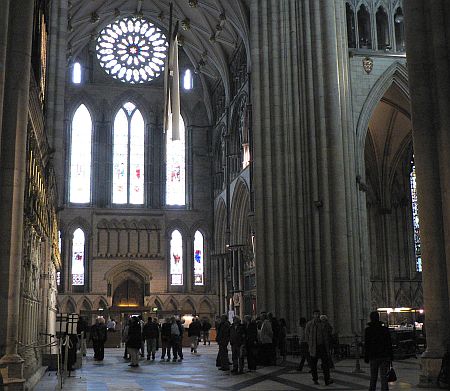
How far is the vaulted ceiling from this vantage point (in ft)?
127

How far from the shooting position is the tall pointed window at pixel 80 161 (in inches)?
1683

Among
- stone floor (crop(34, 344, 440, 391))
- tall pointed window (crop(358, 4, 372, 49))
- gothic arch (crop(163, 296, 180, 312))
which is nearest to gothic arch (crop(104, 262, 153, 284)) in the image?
gothic arch (crop(163, 296, 180, 312))

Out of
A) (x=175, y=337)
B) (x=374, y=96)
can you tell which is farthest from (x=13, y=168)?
(x=374, y=96)

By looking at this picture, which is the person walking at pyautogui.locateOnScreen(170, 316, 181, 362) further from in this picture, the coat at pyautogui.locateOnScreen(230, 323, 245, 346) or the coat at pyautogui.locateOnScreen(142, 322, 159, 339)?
the coat at pyautogui.locateOnScreen(230, 323, 245, 346)

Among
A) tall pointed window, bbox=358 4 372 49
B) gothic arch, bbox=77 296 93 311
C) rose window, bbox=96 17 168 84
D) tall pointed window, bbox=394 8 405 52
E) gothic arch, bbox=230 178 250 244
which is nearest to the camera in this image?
tall pointed window, bbox=358 4 372 49

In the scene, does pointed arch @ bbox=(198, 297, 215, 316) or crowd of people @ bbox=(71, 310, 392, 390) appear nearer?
crowd of people @ bbox=(71, 310, 392, 390)

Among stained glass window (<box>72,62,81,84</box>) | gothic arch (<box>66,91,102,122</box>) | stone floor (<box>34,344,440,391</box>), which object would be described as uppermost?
stained glass window (<box>72,62,81,84</box>)

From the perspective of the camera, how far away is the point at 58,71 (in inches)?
829

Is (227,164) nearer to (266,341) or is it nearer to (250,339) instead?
(266,341)

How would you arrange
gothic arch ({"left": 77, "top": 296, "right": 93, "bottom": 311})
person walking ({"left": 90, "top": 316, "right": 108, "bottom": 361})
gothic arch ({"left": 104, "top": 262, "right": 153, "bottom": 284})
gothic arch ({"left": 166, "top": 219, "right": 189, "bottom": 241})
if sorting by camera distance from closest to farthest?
person walking ({"left": 90, "top": 316, "right": 108, "bottom": 361})
gothic arch ({"left": 77, "top": 296, "right": 93, "bottom": 311})
gothic arch ({"left": 104, "top": 262, "right": 153, "bottom": 284})
gothic arch ({"left": 166, "top": 219, "right": 189, "bottom": 241})

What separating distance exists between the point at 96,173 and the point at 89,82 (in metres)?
5.96

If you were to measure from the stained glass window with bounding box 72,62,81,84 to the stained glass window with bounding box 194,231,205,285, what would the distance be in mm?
12386

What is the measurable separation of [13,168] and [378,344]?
237 inches

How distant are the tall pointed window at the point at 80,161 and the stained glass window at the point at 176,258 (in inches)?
235
